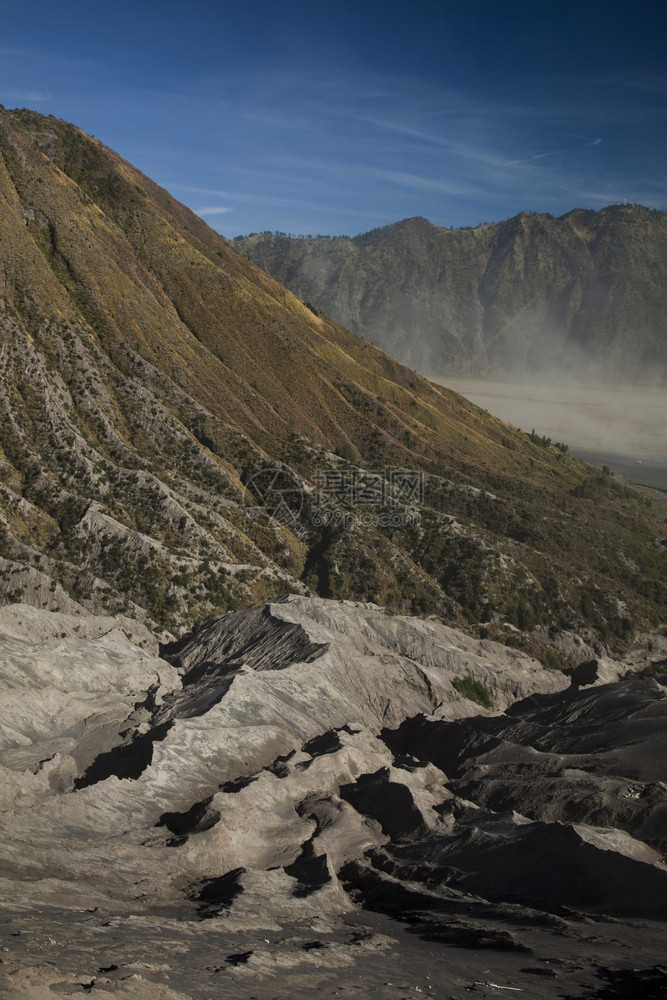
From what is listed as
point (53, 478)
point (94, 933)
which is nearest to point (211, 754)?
point (94, 933)

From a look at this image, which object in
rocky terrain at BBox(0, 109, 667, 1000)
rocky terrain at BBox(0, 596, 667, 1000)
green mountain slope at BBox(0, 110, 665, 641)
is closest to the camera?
rocky terrain at BBox(0, 596, 667, 1000)

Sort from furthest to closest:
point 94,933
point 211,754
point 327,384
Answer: point 327,384, point 211,754, point 94,933

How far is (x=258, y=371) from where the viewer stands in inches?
4493

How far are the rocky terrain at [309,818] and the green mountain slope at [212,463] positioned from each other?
29.7 feet

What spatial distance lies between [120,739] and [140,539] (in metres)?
25.4

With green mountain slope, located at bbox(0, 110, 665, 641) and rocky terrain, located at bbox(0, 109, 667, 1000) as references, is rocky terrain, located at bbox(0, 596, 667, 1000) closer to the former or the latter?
rocky terrain, located at bbox(0, 109, 667, 1000)

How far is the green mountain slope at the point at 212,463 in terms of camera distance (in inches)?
2896

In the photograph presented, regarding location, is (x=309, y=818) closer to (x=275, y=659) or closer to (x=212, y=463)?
(x=275, y=659)

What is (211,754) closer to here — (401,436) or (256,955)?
(256,955)

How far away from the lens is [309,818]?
150 feet

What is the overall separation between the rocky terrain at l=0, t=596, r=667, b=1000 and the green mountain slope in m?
9.04

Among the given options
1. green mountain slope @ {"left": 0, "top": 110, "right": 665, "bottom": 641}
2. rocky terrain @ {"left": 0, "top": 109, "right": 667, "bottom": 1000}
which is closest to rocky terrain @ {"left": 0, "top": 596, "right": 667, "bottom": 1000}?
rocky terrain @ {"left": 0, "top": 109, "right": 667, "bottom": 1000}

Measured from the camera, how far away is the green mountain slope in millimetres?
73562

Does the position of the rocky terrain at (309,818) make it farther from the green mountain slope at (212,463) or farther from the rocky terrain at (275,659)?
the green mountain slope at (212,463)
